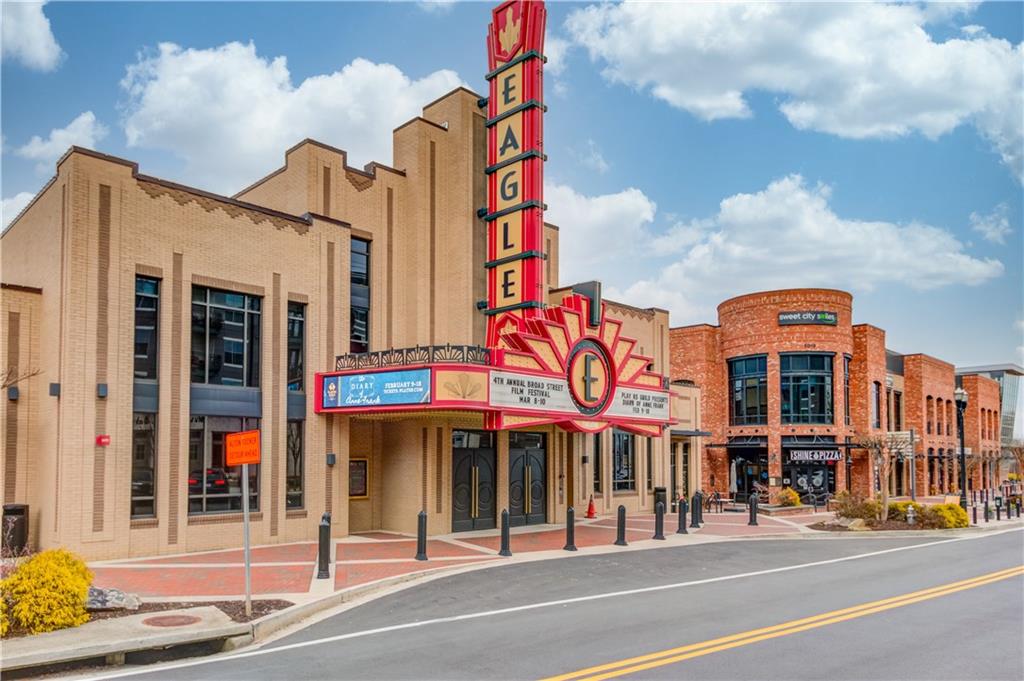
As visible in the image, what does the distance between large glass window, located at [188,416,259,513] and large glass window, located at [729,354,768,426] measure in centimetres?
3271

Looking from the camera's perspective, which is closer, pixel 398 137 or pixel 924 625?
pixel 924 625

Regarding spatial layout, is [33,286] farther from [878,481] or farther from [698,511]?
[878,481]

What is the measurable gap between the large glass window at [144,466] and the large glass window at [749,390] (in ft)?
115

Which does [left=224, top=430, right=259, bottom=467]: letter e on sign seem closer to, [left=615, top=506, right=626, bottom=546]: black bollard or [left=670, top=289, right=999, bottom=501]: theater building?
[left=615, top=506, right=626, bottom=546]: black bollard

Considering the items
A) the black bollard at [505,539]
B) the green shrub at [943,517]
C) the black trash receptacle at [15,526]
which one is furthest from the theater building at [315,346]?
the green shrub at [943,517]

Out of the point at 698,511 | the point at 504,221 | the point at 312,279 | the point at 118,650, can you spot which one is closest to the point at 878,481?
the point at 698,511

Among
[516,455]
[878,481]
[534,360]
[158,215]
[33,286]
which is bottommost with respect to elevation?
[878,481]

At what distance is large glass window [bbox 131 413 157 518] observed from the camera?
18.7 metres

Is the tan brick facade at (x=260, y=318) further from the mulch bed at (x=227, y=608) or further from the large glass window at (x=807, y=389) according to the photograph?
the large glass window at (x=807, y=389)

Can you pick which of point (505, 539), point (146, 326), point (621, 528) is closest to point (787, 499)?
point (621, 528)

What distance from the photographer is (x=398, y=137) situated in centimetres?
2592

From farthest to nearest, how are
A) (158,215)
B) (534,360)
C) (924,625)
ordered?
(534,360) < (158,215) < (924,625)

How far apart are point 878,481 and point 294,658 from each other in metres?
44.8

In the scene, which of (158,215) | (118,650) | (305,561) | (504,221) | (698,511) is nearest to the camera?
(118,650)
